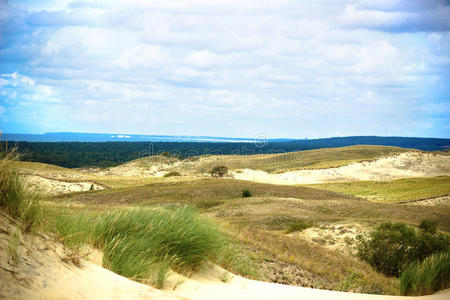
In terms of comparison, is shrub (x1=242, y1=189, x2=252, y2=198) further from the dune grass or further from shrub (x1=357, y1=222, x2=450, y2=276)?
the dune grass

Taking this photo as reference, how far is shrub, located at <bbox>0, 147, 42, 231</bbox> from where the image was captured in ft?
18.2

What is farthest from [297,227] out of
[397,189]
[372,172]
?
[372,172]

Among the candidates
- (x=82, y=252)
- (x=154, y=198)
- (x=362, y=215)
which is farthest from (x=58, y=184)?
(x=82, y=252)

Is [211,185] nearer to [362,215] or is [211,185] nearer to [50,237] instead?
[362,215]

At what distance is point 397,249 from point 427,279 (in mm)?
10681

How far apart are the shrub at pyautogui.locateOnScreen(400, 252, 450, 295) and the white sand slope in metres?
68.4

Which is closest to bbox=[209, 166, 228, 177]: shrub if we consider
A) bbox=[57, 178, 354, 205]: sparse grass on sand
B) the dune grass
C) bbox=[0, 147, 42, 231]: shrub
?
bbox=[57, 178, 354, 205]: sparse grass on sand

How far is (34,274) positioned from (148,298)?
1.54 metres

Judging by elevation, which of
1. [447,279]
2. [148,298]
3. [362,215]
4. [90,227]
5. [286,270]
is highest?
[90,227]

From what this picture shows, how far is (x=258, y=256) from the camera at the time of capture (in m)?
12.3

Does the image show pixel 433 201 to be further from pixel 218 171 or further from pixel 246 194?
pixel 218 171

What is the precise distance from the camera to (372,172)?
87.4 meters

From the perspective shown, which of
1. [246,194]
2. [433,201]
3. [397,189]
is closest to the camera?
[246,194]

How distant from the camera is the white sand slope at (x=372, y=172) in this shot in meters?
81.3
